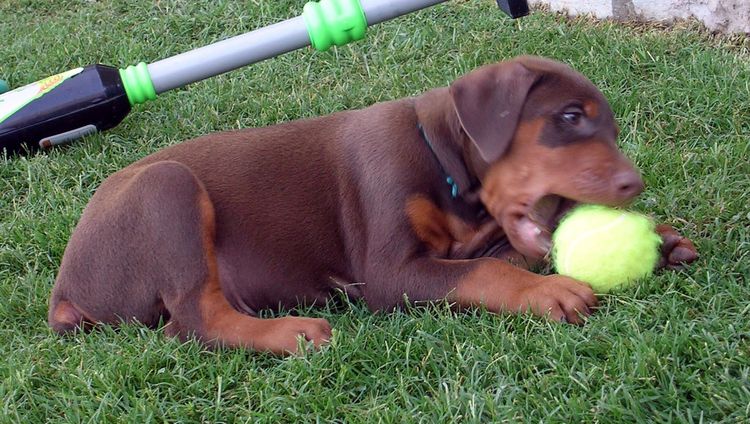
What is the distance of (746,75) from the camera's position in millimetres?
4488

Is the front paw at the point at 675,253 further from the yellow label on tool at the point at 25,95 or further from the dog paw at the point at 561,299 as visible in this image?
the yellow label on tool at the point at 25,95

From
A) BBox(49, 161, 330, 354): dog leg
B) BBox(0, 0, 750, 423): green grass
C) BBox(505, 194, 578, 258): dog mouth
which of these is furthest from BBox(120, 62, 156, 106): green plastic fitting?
BBox(505, 194, 578, 258): dog mouth

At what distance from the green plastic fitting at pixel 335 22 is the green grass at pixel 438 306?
1.86 ft

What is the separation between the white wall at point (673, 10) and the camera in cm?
488

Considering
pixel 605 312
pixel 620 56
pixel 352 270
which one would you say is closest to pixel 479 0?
pixel 620 56

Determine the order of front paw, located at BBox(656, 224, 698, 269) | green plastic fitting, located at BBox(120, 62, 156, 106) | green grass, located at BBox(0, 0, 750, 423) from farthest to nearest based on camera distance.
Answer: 1. green plastic fitting, located at BBox(120, 62, 156, 106)
2. front paw, located at BBox(656, 224, 698, 269)
3. green grass, located at BBox(0, 0, 750, 423)

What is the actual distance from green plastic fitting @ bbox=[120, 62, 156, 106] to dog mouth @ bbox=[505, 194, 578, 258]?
244 cm

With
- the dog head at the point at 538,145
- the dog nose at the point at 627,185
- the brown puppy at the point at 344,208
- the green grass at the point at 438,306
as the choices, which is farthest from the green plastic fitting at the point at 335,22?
the dog nose at the point at 627,185

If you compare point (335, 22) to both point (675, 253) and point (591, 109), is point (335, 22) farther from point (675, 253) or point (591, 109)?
point (675, 253)

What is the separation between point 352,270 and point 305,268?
0.58 ft

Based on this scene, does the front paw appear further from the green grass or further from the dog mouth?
the dog mouth

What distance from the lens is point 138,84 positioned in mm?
4832

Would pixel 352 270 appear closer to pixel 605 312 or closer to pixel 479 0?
pixel 605 312

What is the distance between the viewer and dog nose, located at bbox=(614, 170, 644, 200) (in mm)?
2869
